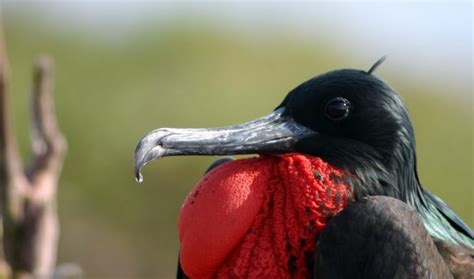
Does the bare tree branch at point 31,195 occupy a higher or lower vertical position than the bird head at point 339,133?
lower

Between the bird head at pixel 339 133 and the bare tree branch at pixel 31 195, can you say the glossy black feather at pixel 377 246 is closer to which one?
the bird head at pixel 339 133

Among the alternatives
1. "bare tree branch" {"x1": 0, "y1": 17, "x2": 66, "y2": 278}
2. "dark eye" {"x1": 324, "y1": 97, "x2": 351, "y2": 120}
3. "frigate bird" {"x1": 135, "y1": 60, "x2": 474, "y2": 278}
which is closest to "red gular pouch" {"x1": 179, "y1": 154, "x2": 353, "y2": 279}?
"frigate bird" {"x1": 135, "y1": 60, "x2": 474, "y2": 278}

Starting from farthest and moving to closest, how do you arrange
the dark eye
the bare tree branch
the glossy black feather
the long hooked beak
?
the bare tree branch → the dark eye → the long hooked beak → the glossy black feather

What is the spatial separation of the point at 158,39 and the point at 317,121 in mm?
11965

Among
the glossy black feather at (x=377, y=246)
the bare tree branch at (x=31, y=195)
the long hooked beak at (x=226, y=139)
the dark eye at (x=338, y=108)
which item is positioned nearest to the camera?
the glossy black feather at (x=377, y=246)

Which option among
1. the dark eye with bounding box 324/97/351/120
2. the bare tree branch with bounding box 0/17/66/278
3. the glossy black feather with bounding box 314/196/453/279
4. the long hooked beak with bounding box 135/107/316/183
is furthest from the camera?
the bare tree branch with bounding box 0/17/66/278

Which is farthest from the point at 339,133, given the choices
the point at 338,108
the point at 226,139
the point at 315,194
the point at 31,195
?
the point at 31,195

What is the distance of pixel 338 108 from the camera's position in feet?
11.6

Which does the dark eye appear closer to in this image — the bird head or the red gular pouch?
the bird head

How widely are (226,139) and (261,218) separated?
10.4 inches

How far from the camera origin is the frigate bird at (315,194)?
3.35 metres

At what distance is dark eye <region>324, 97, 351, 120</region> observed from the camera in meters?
3.54

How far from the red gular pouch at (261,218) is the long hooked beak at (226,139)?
66 millimetres

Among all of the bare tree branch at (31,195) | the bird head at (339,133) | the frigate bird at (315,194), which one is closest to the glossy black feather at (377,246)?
the frigate bird at (315,194)
